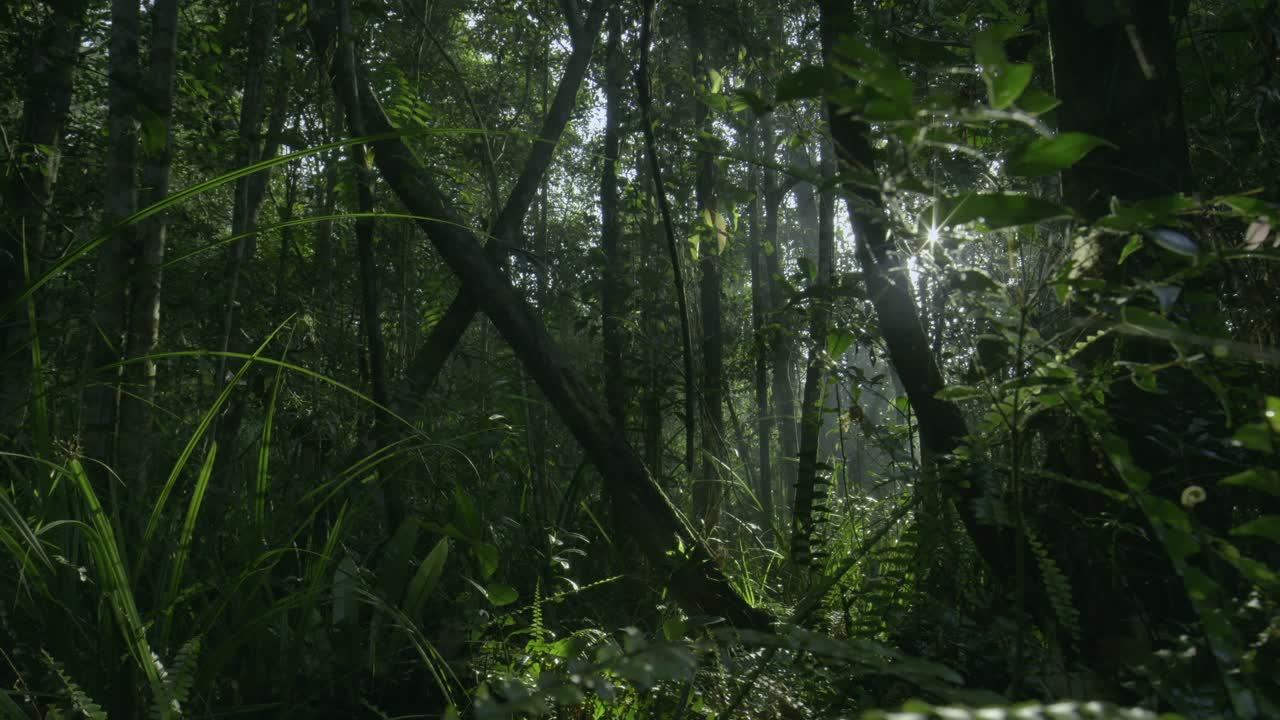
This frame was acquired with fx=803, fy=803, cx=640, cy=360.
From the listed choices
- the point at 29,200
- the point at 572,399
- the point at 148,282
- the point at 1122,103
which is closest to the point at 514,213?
the point at 572,399

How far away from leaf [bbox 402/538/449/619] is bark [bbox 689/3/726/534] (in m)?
A: 1.02

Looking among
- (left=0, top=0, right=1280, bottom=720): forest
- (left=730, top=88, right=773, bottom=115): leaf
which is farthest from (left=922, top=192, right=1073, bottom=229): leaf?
(left=730, top=88, right=773, bottom=115): leaf

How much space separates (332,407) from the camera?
353 centimetres

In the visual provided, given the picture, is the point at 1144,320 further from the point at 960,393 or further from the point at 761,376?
the point at 761,376

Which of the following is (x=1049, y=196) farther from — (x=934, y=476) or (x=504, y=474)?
(x=504, y=474)

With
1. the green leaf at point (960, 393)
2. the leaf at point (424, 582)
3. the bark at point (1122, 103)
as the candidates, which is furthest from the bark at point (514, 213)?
the green leaf at point (960, 393)

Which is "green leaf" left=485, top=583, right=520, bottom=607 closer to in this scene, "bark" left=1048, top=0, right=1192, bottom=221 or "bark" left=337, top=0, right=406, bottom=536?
"bark" left=337, top=0, right=406, bottom=536

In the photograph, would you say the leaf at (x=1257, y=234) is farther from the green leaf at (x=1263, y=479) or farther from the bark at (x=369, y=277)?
the bark at (x=369, y=277)

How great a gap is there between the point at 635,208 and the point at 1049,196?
2334 millimetres

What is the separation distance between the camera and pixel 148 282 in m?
2.16

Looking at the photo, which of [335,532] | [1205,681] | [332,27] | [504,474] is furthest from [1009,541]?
[332,27]

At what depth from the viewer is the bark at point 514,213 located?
289cm

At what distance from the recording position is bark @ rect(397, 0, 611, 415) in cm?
289

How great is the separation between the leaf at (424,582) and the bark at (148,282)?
0.73 metres
